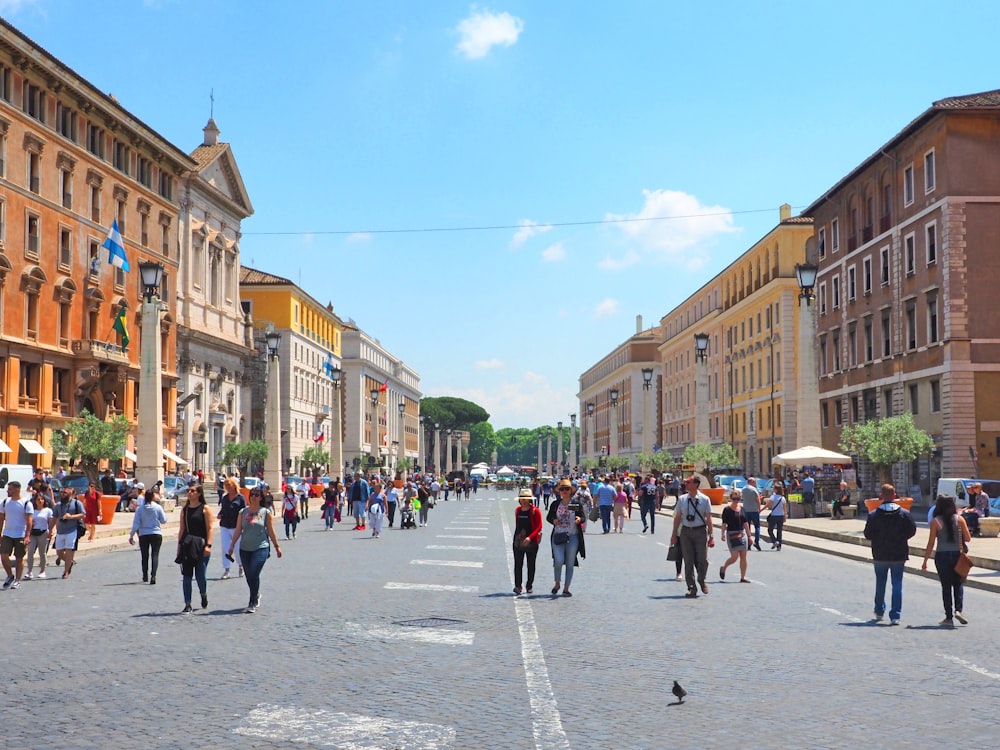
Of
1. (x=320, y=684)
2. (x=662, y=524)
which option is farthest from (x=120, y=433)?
(x=320, y=684)

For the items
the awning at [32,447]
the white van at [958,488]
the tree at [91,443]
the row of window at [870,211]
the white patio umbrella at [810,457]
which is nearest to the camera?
the white van at [958,488]

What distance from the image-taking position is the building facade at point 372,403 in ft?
443

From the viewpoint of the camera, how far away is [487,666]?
11.1 meters

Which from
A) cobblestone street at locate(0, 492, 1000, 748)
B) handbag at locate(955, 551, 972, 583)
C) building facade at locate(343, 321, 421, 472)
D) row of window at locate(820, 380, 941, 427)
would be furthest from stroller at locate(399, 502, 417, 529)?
building facade at locate(343, 321, 421, 472)

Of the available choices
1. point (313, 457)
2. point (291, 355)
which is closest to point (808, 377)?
point (313, 457)

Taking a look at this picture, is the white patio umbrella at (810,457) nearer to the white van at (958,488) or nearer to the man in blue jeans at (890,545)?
the white van at (958,488)

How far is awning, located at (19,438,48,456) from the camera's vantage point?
52.2m

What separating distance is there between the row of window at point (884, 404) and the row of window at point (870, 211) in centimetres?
764

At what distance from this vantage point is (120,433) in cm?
5059

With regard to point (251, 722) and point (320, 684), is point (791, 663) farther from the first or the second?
point (251, 722)

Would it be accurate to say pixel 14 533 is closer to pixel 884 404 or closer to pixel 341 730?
pixel 341 730

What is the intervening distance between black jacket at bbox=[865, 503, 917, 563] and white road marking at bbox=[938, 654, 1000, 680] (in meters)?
2.79

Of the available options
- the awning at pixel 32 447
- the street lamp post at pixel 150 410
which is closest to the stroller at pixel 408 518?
the street lamp post at pixel 150 410

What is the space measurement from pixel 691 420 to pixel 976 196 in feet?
207
